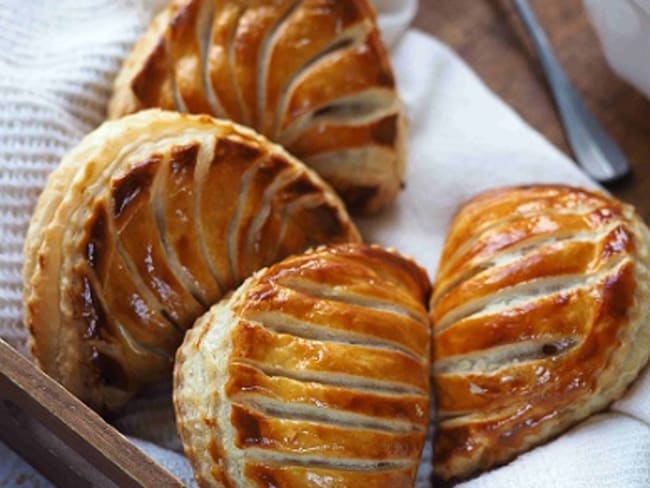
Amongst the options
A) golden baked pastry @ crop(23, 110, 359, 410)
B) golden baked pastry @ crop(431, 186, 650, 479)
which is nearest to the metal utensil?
golden baked pastry @ crop(431, 186, 650, 479)

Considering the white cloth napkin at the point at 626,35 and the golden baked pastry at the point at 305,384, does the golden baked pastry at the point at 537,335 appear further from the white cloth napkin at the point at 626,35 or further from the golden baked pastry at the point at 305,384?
the white cloth napkin at the point at 626,35

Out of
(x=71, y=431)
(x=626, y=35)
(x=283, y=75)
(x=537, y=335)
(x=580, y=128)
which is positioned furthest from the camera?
(x=580, y=128)

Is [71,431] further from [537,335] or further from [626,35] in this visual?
[626,35]

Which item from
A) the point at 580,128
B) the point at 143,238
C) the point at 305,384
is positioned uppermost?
the point at 143,238

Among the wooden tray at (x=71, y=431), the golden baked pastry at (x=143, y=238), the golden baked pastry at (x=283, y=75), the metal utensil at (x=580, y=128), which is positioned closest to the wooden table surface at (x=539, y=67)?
the metal utensil at (x=580, y=128)

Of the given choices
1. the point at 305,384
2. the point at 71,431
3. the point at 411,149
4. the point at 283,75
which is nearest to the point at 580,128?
the point at 411,149

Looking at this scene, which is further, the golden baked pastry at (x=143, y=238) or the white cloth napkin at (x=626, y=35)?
the white cloth napkin at (x=626, y=35)
